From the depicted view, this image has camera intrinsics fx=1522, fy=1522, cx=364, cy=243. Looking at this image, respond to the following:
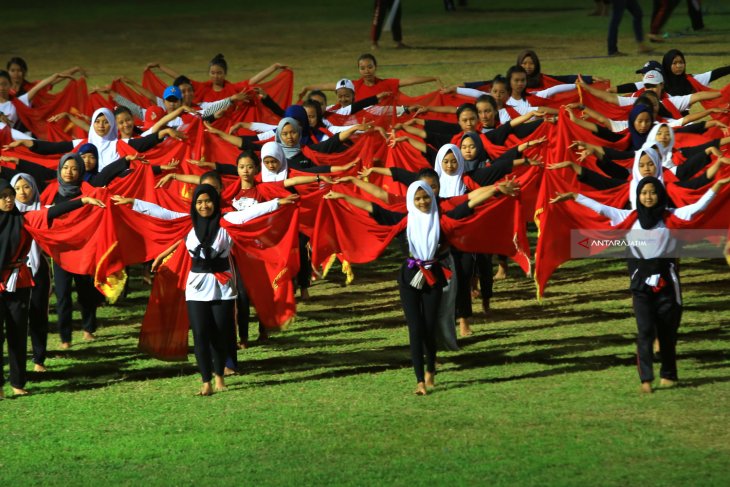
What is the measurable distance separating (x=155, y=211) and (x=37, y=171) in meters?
3.09

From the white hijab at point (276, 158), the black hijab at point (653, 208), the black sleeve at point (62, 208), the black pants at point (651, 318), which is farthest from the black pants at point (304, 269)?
the black pants at point (651, 318)

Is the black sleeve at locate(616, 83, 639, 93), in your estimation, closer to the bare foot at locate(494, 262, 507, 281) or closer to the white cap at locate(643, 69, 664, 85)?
the white cap at locate(643, 69, 664, 85)

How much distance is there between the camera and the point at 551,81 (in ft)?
64.9

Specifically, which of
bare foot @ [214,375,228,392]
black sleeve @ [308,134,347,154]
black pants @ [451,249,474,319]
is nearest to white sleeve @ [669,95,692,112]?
black sleeve @ [308,134,347,154]

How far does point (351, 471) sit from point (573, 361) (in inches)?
A: 146

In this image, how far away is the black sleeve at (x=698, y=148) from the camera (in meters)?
15.0

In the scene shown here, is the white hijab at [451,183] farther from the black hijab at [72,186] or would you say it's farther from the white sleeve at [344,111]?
the white sleeve at [344,111]

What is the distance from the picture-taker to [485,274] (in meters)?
15.5

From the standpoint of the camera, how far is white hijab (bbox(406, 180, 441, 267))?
1245 centimetres

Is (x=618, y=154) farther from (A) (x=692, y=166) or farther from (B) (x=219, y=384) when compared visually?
(B) (x=219, y=384)

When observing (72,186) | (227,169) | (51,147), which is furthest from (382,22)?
(72,186)

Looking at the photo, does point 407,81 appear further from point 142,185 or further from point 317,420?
point 317,420

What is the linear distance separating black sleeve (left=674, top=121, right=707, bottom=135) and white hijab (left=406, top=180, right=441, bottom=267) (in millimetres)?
5068

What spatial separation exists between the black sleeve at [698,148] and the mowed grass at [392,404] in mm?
1555
